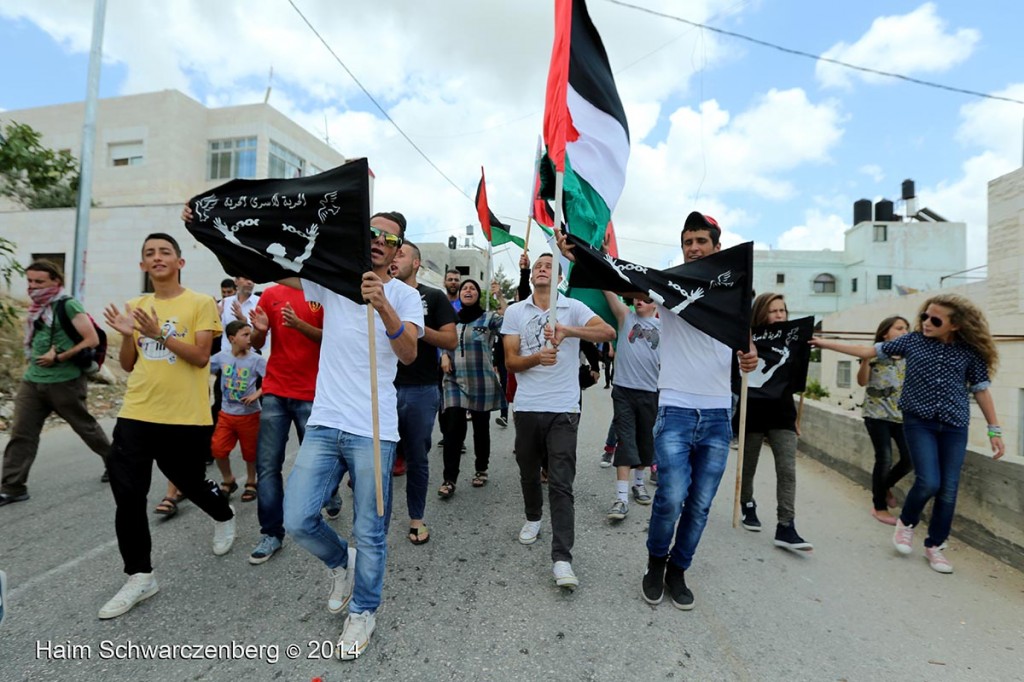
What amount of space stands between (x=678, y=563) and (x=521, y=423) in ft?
4.26

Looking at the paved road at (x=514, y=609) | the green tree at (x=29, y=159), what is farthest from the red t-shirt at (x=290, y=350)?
the green tree at (x=29, y=159)

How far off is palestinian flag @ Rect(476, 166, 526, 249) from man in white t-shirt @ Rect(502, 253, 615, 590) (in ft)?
16.5

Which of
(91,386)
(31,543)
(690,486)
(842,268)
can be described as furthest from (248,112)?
(842,268)

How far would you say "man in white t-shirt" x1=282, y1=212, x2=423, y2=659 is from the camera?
2.75 m

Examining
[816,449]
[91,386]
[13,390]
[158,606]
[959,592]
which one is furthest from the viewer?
[91,386]

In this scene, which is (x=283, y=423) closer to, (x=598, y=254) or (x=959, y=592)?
(x=598, y=254)

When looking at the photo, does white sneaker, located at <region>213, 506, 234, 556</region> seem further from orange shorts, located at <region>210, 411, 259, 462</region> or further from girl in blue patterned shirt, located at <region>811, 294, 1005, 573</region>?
girl in blue patterned shirt, located at <region>811, 294, 1005, 573</region>

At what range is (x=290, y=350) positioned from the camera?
151 inches

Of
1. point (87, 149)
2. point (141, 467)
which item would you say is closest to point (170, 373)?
point (141, 467)

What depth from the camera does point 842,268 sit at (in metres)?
38.0

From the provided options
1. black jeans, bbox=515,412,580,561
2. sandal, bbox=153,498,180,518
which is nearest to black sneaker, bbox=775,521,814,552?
black jeans, bbox=515,412,580,561

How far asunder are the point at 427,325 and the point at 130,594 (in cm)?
244

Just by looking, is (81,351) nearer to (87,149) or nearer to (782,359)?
(782,359)

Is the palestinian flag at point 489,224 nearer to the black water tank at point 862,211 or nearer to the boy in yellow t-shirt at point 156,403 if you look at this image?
the boy in yellow t-shirt at point 156,403
